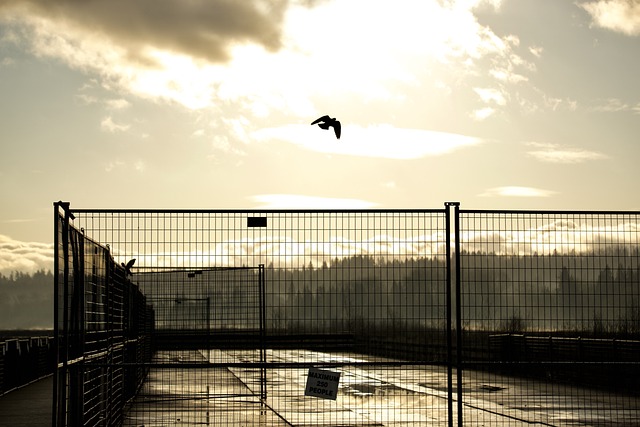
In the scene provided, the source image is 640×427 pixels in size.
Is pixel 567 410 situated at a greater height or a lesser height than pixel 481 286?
lesser

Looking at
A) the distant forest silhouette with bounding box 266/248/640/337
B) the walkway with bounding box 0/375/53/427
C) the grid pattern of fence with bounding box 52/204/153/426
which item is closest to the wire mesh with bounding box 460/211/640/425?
the distant forest silhouette with bounding box 266/248/640/337

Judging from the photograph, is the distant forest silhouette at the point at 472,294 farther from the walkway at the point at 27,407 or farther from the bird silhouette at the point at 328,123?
the walkway at the point at 27,407

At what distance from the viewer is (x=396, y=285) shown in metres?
11.7

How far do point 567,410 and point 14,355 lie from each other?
14691mm

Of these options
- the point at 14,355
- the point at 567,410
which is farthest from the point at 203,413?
the point at 14,355

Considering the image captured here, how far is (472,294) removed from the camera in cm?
1192

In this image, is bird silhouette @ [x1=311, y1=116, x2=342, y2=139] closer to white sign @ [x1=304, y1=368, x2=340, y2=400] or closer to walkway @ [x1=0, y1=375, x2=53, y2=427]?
white sign @ [x1=304, y1=368, x2=340, y2=400]

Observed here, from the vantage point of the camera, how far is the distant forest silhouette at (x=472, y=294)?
1160 centimetres

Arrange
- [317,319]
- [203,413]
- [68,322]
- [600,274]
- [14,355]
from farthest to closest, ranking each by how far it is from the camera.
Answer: [14,355], [203,413], [600,274], [317,319], [68,322]

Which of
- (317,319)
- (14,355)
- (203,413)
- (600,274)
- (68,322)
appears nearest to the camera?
(68,322)

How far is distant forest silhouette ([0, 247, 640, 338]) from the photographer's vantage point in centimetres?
1160

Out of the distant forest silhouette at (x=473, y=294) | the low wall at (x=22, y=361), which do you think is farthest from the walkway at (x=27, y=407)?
the distant forest silhouette at (x=473, y=294)

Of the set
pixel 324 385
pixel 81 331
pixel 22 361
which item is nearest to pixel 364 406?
pixel 324 385

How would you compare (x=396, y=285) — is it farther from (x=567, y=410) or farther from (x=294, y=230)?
(x=567, y=410)
